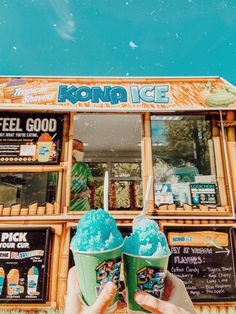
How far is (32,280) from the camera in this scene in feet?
13.2

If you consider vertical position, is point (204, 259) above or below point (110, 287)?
below

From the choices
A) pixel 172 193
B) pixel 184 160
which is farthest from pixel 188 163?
pixel 172 193

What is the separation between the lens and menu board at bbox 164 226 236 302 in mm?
4125

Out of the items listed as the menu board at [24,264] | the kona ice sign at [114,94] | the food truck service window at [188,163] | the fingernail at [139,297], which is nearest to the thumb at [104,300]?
the fingernail at [139,297]

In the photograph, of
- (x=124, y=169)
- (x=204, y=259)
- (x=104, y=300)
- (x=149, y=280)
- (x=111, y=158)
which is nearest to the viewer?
(x=104, y=300)

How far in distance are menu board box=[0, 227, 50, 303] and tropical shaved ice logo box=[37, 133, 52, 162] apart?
112cm

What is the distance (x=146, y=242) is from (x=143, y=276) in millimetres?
141

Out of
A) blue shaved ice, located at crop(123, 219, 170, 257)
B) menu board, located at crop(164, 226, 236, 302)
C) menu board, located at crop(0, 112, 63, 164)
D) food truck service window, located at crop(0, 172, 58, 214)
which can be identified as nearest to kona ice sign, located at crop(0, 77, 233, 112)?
menu board, located at crop(0, 112, 63, 164)

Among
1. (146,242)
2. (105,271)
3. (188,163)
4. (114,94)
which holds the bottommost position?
(105,271)

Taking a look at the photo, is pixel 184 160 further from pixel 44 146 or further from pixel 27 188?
pixel 27 188

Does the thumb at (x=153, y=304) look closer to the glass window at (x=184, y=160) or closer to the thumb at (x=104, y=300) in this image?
the thumb at (x=104, y=300)

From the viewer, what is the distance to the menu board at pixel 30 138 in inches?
183

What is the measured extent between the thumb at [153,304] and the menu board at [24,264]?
3225 mm

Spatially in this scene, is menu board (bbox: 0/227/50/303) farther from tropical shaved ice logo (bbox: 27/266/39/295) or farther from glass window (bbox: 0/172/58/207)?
glass window (bbox: 0/172/58/207)
